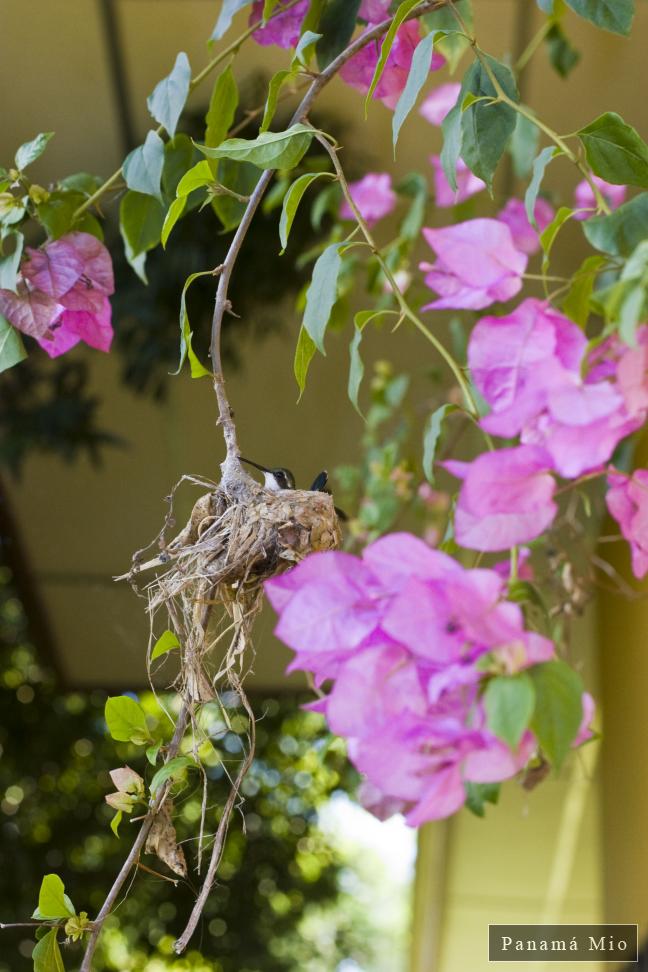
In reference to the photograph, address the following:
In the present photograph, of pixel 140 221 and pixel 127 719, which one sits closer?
pixel 127 719

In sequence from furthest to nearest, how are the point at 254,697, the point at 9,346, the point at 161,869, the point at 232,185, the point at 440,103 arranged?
the point at 254,697 → the point at 161,869 → the point at 440,103 → the point at 232,185 → the point at 9,346

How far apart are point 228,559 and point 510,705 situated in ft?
0.75

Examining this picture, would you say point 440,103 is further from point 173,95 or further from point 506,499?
point 506,499

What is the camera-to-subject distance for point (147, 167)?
1.63 feet

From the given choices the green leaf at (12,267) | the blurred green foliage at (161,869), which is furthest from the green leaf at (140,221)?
the blurred green foliage at (161,869)

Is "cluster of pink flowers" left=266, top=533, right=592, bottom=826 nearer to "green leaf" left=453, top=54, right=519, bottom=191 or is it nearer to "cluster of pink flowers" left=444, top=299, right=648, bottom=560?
"cluster of pink flowers" left=444, top=299, right=648, bottom=560

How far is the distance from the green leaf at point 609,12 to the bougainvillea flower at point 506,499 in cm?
25

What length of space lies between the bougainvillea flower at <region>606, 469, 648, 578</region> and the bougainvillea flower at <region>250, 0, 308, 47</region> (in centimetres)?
33

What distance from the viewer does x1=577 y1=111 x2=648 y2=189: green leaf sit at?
15.6 inches

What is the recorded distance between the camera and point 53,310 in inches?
18.8

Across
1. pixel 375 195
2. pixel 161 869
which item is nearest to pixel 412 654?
pixel 375 195

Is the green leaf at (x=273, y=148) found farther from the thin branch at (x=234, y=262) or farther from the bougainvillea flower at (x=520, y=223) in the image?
the bougainvillea flower at (x=520, y=223)

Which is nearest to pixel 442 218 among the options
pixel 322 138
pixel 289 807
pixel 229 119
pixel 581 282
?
pixel 289 807

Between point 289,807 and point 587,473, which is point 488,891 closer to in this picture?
point 289,807
